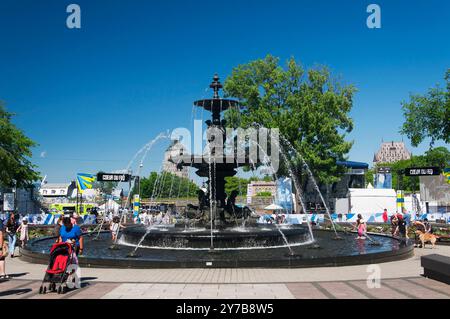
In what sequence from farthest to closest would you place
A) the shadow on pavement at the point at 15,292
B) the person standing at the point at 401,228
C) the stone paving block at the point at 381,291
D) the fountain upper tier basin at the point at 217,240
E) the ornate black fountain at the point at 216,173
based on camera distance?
the person standing at the point at 401,228 < the ornate black fountain at the point at 216,173 < the fountain upper tier basin at the point at 217,240 < the shadow on pavement at the point at 15,292 < the stone paving block at the point at 381,291

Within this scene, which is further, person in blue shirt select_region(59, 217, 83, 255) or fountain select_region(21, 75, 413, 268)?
fountain select_region(21, 75, 413, 268)

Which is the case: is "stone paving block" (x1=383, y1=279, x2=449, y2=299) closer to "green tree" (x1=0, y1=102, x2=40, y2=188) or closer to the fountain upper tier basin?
the fountain upper tier basin

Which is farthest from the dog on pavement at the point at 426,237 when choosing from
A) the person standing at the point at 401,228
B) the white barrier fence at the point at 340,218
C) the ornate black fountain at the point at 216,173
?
the white barrier fence at the point at 340,218

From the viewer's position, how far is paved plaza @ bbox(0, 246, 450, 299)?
8.57 m

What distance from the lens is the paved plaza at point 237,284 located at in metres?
8.57

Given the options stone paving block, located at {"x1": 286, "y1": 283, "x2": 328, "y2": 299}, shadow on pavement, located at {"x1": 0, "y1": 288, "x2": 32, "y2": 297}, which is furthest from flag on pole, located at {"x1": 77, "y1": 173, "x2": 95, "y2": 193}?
stone paving block, located at {"x1": 286, "y1": 283, "x2": 328, "y2": 299}

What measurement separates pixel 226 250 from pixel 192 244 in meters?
1.39

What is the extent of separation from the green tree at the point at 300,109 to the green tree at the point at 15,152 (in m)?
20.8

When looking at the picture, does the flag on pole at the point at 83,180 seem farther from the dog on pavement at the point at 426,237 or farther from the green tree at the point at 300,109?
the dog on pavement at the point at 426,237

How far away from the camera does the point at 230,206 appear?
810 inches

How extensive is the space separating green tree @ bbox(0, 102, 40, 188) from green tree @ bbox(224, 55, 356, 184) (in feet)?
68.4

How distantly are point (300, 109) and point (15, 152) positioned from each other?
28936 mm

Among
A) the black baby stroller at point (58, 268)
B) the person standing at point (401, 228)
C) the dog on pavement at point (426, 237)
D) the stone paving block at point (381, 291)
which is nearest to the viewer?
the stone paving block at point (381, 291)
